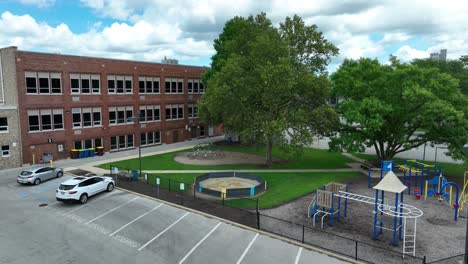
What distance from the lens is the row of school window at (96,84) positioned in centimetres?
3744

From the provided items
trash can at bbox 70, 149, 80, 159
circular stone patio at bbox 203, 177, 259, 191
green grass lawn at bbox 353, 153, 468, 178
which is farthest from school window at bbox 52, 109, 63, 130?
green grass lawn at bbox 353, 153, 468, 178

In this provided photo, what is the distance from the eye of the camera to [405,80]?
31.0 m

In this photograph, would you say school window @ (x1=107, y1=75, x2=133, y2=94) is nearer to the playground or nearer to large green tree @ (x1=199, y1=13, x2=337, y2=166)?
large green tree @ (x1=199, y1=13, x2=337, y2=166)

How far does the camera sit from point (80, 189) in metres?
23.5

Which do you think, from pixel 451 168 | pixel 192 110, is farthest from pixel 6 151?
pixel 451 168

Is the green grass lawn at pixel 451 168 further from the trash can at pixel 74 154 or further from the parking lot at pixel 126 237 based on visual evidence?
the trash can at pixel 74 154

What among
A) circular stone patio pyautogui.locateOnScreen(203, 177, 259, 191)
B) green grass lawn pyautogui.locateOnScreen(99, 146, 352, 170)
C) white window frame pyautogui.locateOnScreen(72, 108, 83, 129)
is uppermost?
white window frame pyautogui.locateOnScreen(72, 108, 83, 129)

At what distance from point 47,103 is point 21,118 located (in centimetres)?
326

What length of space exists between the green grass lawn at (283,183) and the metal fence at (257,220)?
89 mm

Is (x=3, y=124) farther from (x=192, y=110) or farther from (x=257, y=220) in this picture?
(x=257, y=220)

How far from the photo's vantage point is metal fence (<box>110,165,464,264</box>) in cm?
1603

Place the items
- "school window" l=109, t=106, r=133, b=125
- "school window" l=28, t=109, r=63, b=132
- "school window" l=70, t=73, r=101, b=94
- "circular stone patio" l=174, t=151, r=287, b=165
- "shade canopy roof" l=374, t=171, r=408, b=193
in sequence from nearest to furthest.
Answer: "shade canopy roof" l=374, t=171, r=408, b=193
"school window" l=28, t=109, r=63, b=132
"circular stone patio" l=174, t=151, r=287, b=165
"school window" l=70, t=73, r=101, b=94
"school window" l=109, t=106, r=133, b=125

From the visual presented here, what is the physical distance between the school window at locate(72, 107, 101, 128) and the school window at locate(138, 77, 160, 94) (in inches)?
297

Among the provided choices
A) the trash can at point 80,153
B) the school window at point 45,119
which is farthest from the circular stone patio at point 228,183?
the school window at point 45,119
